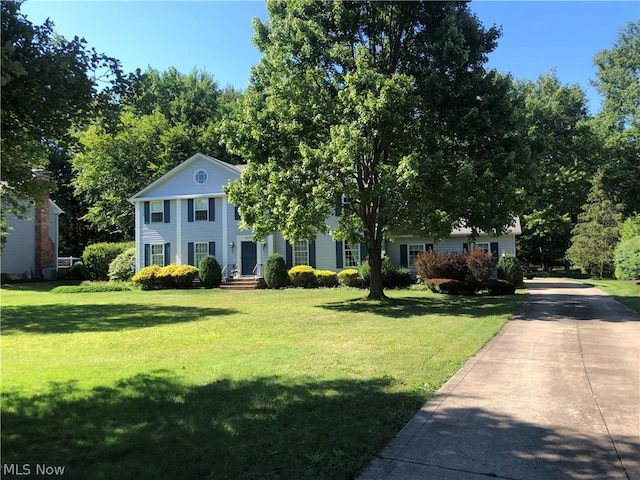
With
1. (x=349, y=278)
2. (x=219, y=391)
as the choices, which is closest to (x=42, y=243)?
(x=349, y=278)

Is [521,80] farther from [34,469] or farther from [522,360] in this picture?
[34,469]

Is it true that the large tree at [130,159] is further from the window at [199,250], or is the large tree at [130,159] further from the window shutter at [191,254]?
the window at [199,250]

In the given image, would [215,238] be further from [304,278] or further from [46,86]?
[46,86]

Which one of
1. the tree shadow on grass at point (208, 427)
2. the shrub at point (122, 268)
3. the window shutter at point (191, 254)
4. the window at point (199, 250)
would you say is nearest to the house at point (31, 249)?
the shrub at point (122, 268)

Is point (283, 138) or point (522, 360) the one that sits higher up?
point (283, 138)

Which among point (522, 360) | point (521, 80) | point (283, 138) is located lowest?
point (522, 360)

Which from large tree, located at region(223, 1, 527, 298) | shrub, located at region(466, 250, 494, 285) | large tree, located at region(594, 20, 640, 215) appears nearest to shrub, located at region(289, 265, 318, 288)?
large tree, located at region(223, 1, 527, 298)

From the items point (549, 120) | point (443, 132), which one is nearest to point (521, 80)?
point (549, 120)

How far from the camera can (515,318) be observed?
12.0 meters

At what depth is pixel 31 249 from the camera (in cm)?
3266

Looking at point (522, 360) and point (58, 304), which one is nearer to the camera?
point (522, 360)

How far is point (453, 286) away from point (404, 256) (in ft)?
22.9

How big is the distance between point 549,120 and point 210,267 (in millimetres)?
33341

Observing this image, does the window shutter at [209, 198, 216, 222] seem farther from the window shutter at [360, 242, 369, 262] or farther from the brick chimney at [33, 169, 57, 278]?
the brick chimney at [33, 169, 57, 278]
